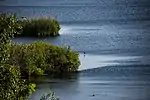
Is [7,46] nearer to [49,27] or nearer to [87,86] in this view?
[87,86]

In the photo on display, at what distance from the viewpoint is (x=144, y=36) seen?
121ft

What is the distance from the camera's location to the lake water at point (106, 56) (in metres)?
21.3

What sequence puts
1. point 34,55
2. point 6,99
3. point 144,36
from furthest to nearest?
point 144,36
point 34,55
point 6,99

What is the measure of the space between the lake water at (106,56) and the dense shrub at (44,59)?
0.74 m

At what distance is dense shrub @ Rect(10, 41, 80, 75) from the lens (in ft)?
77.9

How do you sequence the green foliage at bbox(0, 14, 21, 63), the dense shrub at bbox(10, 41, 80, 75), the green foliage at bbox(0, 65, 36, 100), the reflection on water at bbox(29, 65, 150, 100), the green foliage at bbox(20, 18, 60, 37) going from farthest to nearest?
the green foliage at bbox(20, 18, 60, 37)
the dense shrub at bbox(10, 41, 80, 75)
the reflection on water at bbox(29, 65, 150, 100)
the green foliage at bbox(0, 14, 21, 63)
the green foliage at bbox(0, 65, 36, 100)

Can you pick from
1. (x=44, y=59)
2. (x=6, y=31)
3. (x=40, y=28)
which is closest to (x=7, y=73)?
(x=6, y=31)

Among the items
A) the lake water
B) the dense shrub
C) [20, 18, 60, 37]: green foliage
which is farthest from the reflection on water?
[20, 18, 60, 37]: green foliage

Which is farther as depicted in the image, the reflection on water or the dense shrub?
the dense shrub

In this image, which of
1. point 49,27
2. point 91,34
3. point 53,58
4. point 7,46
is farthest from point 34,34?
point 7,46

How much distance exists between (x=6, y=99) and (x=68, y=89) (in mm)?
16514

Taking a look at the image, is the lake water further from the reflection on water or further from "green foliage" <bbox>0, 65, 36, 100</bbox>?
"green foliage" <bbox>0, 65, 36, 100</bbox>

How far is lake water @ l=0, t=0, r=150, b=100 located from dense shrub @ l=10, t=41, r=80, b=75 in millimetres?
738

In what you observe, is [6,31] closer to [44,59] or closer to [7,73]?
[7,73]
